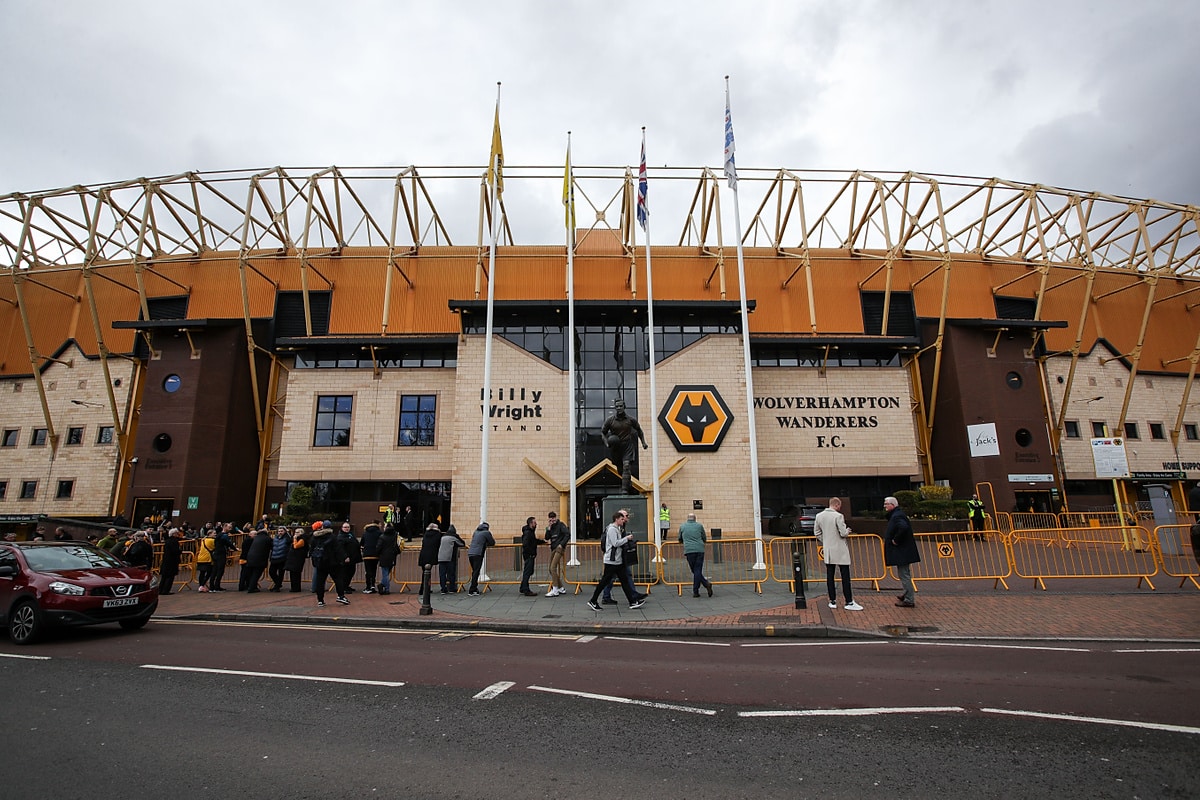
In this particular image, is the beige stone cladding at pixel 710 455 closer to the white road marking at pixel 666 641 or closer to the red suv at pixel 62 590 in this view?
the white road marking at pixel 666 641

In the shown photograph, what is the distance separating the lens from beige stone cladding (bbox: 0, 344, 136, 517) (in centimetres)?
3250

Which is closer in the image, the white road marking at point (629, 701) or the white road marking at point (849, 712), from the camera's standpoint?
the white road marking at point (849, 712)

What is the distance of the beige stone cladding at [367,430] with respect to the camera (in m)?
29.9

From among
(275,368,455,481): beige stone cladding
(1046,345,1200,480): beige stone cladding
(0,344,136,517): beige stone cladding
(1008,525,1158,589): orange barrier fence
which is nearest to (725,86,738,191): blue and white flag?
(1008,525,1158,589): orange barrier fence

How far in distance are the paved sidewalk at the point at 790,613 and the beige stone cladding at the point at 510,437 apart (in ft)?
39.6

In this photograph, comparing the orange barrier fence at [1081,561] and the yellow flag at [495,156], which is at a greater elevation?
the yellow flag at [495,156]

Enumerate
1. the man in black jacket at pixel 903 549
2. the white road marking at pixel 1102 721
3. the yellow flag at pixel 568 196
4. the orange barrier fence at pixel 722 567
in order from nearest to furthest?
the white road marking at pixel 1102 721 → the man in black jacket at pixel 903 549 → the orange barrier fence at pixel 722 567 → the yellow flag at pixel 568 196

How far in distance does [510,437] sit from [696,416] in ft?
28.4

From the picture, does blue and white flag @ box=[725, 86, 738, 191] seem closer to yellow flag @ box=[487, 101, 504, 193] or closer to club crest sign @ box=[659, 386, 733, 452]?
yellow flag @ box=[487, 101, 504, 193]

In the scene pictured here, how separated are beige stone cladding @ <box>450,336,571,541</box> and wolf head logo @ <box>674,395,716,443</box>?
5.40 m

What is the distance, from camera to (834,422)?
104 feet

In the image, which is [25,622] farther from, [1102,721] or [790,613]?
[1102,721]

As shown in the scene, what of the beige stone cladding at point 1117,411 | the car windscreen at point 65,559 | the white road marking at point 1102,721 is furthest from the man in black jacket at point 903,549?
the beige stone cladding at point 1117,411

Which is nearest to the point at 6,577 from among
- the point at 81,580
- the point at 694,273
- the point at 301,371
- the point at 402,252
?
the point at 81,580
